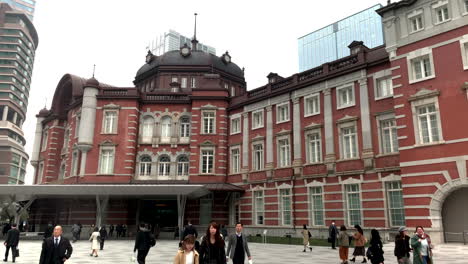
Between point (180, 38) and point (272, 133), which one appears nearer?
point (272, 133)

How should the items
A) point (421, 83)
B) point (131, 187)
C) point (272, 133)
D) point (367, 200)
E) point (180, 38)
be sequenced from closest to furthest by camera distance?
point (421, 83)
point (367, 200)
point (131, 187)
point (272, 133)
point (180, 38)

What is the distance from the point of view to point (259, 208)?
100 ft

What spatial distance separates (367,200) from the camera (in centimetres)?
2347

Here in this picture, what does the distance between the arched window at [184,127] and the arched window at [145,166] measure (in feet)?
12.9

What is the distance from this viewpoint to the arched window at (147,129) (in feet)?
115

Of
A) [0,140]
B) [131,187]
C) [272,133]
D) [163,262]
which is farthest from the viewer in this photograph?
[0,140]

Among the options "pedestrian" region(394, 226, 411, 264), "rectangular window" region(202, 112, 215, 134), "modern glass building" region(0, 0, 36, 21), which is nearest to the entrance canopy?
"rectangular window" region(202, 112, 215, 134)

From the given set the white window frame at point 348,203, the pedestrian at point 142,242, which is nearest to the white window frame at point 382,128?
the white window frame at point 348,203

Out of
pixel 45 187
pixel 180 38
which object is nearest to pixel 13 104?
pixel 180 38

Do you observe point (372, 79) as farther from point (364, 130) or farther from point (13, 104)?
point (13, 104)

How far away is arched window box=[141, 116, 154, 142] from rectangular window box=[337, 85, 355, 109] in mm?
17961

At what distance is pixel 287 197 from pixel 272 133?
5497 mm

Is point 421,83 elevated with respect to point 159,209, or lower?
elevated

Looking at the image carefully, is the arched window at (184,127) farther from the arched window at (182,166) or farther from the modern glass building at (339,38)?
the modern glass building at (339,38)
